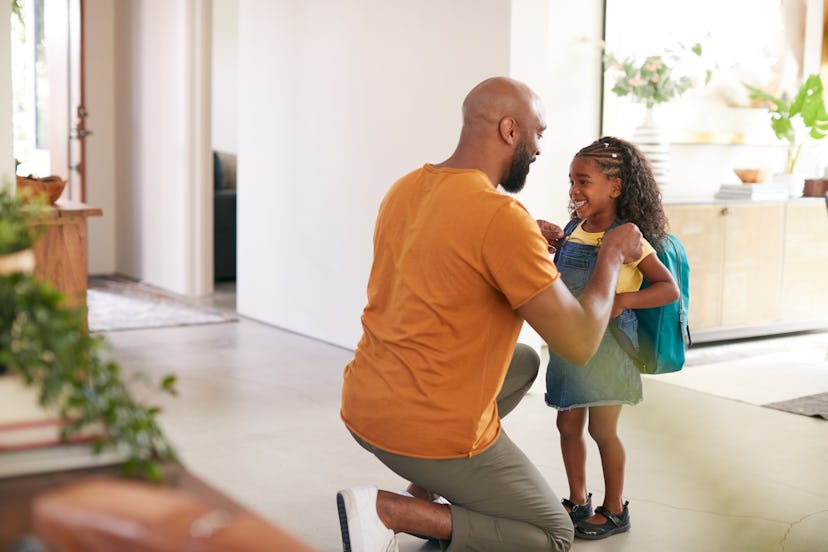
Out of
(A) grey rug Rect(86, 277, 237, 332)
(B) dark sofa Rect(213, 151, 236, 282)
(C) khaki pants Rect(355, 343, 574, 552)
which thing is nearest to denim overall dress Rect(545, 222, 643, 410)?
(C) khaki pants Rect(355, 343, 574, 552)

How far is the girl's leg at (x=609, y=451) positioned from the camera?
288 cm

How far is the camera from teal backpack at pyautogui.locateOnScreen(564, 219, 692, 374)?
284 centimetres

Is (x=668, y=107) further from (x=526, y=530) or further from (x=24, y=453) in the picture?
(x=24, y=453)

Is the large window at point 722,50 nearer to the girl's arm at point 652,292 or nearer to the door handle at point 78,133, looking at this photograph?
the girl's arm at point 652,292

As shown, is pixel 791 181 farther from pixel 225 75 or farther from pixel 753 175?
pixel 225 75

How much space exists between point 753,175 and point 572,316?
4.14 metres

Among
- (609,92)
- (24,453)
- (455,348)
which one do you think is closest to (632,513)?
(455,348)

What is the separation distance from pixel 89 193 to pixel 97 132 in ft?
1.46

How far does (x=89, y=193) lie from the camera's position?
25.9ft

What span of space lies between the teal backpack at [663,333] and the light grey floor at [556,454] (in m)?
0.48

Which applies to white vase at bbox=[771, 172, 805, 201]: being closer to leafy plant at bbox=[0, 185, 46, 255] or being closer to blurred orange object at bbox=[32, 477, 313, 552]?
leafy plant at bbox=[0, 185, 46, 255]

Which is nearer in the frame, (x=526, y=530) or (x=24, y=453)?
(x=24, y=453)

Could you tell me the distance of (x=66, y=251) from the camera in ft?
12.5

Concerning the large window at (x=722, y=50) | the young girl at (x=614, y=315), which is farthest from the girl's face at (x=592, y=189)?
the large window at (x=722, y=50)
